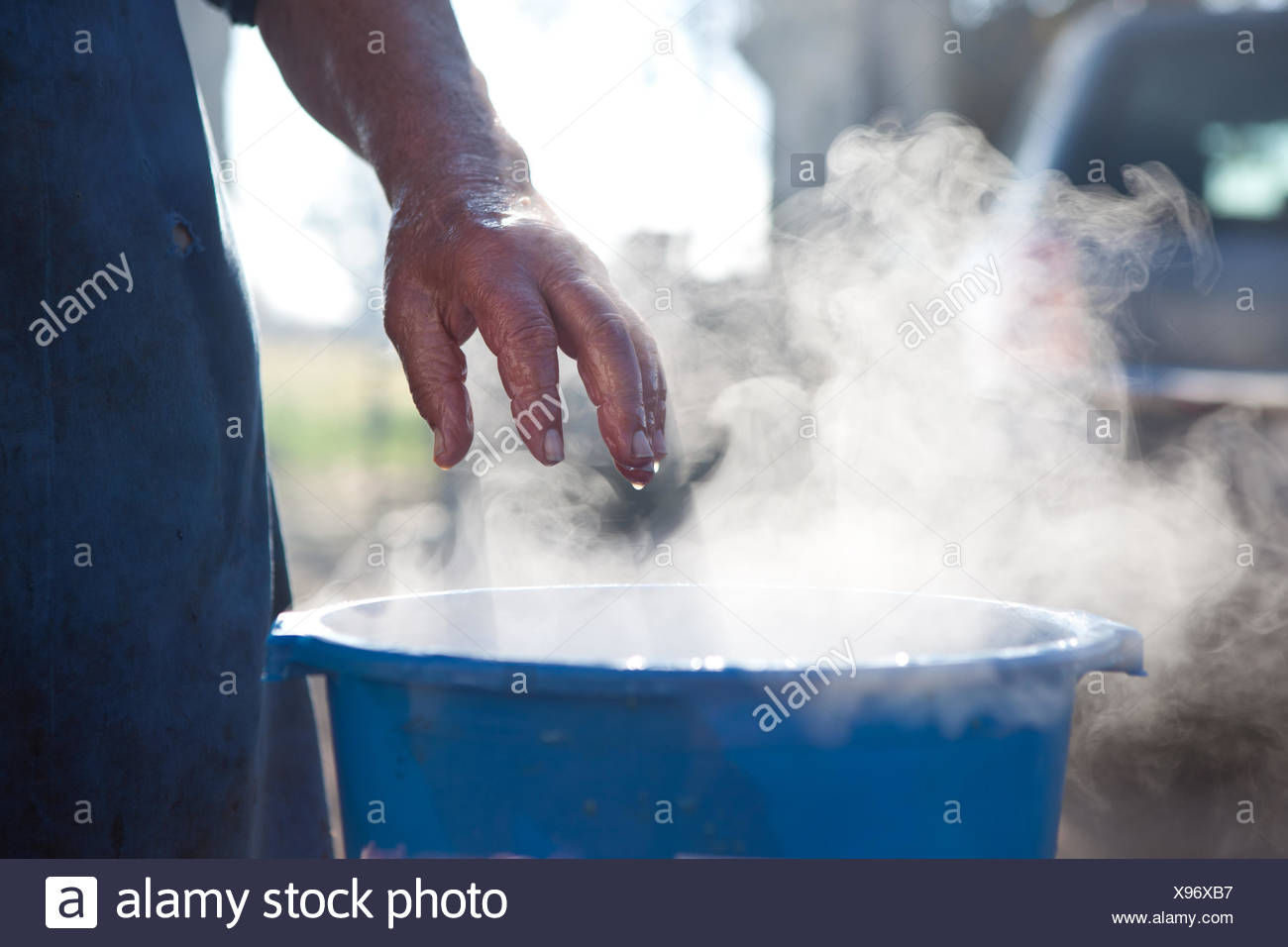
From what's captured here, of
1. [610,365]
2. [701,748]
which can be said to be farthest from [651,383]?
[701,748]

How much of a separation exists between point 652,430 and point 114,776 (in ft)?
2.58

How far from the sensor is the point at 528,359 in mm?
1118

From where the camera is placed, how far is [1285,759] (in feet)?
8.49

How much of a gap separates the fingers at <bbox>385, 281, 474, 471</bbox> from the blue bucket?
0.25 metres

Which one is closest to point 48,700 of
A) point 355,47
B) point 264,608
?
point 264,608

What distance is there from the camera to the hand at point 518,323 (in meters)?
1.12

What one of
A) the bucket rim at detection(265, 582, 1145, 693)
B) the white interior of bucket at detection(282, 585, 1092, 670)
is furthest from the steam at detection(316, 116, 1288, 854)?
the bucket rim at detection(265, 582, 1145, 693)

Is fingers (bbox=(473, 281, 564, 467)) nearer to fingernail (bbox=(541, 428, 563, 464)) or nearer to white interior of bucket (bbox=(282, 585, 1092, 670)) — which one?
fingernail (bbox=(541, 428, 563, 464))

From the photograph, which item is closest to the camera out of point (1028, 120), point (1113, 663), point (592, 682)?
point (592, 682)

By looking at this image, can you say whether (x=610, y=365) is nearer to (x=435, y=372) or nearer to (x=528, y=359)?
(x=528, y=359)

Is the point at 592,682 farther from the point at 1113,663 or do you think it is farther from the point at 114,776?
the point at 114,776

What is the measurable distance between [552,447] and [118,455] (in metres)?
0.55

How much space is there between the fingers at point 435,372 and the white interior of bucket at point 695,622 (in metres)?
0.22

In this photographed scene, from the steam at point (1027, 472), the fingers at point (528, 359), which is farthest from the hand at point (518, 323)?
the steam at point (1027, 472)
